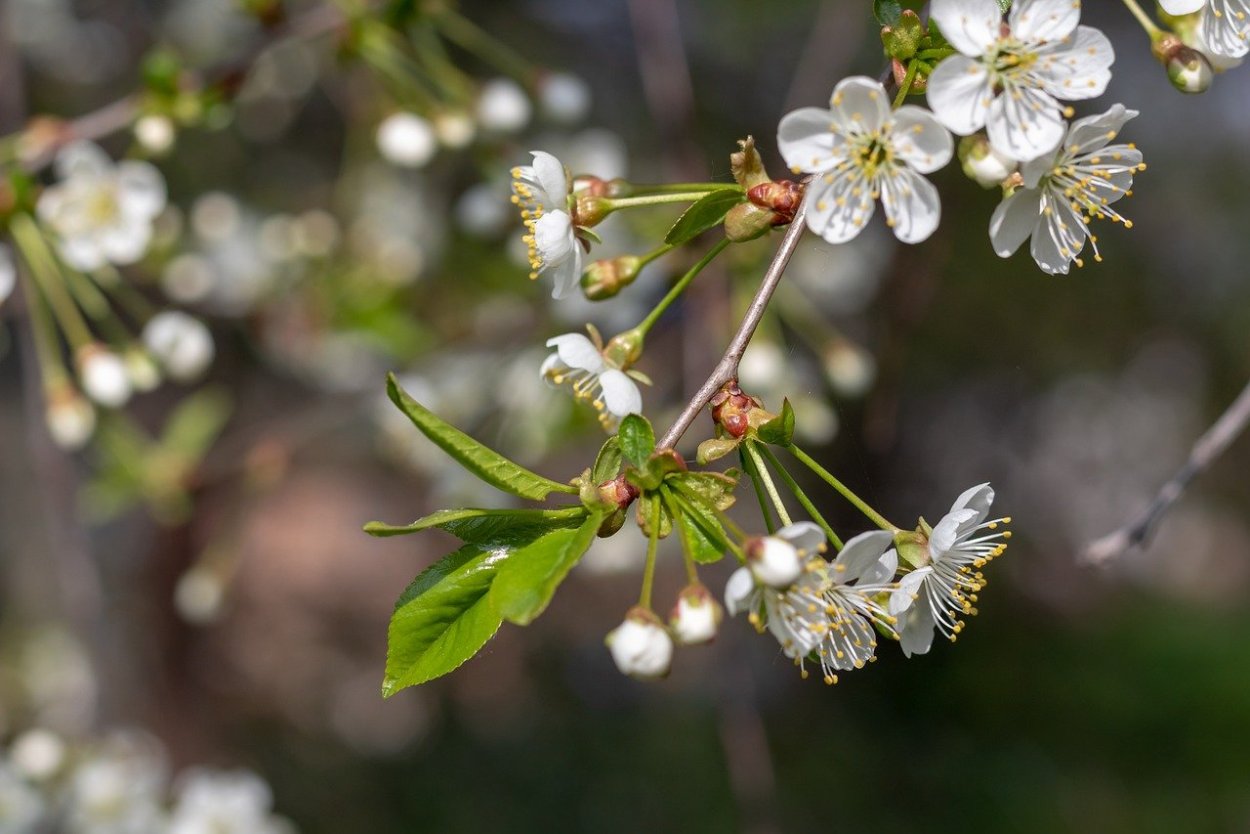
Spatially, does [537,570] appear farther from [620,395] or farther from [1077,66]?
[1077,66]

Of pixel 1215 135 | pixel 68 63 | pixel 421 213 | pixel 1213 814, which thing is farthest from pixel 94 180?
pixel 1215 135

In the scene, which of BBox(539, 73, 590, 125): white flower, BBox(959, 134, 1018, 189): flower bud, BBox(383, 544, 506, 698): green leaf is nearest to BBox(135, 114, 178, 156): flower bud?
BBox(539, 73, 590, 125): white flower

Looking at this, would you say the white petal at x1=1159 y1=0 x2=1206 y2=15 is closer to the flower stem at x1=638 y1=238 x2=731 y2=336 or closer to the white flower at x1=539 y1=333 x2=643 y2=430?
the flower stem at x1=638 y1=238 x2=731 y2=336

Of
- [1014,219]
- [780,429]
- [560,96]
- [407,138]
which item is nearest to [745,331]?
[780,429]

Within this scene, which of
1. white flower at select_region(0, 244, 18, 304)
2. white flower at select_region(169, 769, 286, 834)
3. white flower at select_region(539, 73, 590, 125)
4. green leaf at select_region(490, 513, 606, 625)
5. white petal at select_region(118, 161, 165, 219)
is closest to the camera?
green leaf at select_region(490, 513, 606, 625)

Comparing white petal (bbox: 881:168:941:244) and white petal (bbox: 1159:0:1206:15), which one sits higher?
white petal (bbox: 1159:0:1206:15)
